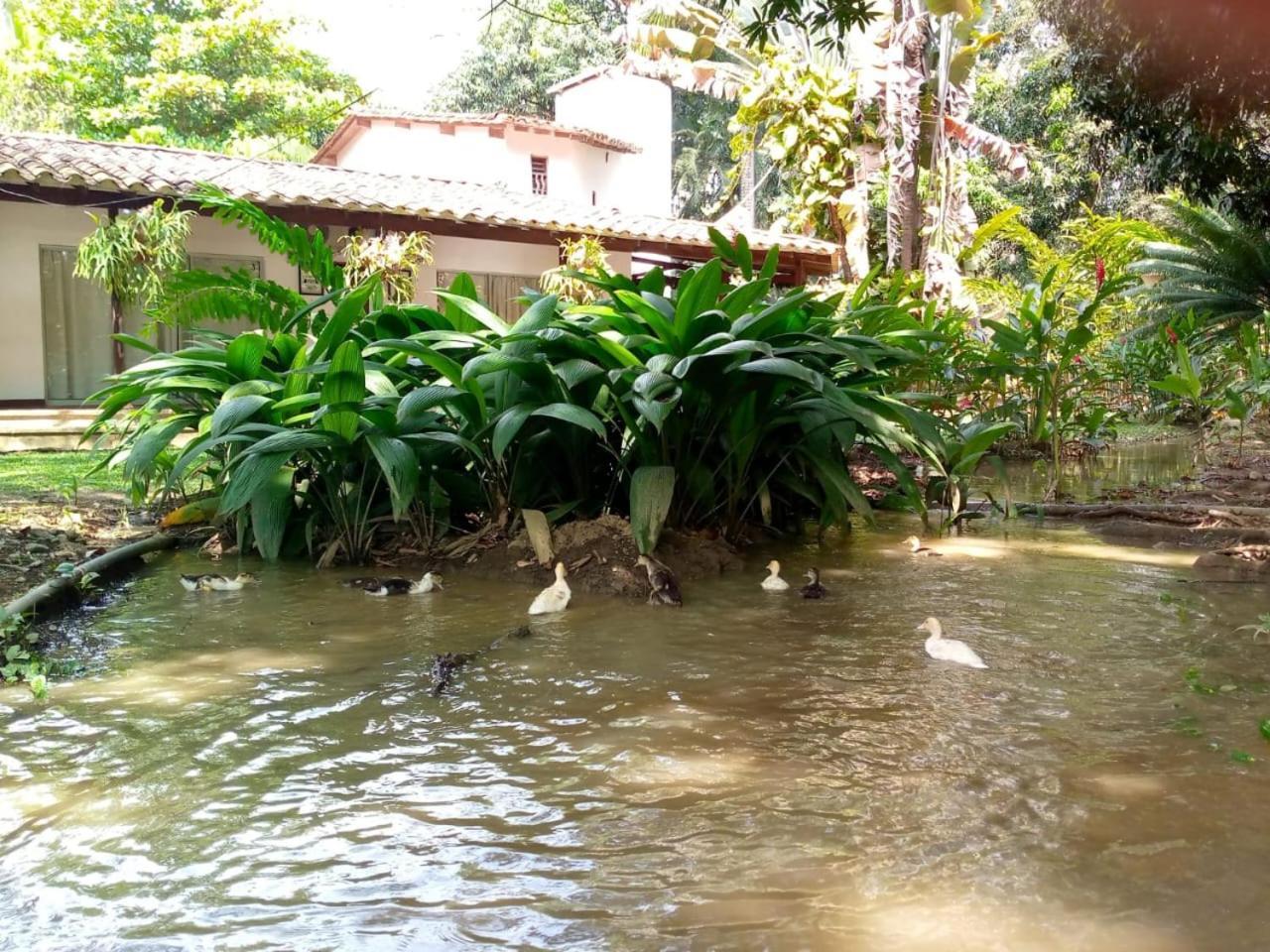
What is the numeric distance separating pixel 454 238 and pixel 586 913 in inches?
528

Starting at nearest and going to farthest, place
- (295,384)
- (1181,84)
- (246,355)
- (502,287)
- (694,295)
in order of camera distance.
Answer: (694,295)
(295,384)
(246,355)
(1181,84)
(502,287)

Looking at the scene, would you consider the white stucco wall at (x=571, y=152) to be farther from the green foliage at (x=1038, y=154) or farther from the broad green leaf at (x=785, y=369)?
the broad green leaf at (x=785, y=369)

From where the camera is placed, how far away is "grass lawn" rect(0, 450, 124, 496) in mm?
6242

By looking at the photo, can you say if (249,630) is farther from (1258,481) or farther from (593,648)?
(1258,481)

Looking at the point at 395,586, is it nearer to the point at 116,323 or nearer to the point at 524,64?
the point at 116,323

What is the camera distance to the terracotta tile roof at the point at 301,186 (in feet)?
33.3

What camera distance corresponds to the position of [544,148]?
21.9 meters

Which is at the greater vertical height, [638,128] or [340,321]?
[638,128]

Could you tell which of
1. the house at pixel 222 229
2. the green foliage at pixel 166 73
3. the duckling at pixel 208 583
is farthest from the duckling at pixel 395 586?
the green foliage at pixel 166 73

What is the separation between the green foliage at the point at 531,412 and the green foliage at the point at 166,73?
19949 millimetres

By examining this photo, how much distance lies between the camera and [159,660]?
9.94ft

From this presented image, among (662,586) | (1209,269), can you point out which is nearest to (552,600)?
(662,586)

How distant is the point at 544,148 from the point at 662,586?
64.8 feet

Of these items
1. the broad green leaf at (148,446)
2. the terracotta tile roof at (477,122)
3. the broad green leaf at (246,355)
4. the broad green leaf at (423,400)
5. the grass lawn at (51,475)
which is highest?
the terracotta tile roof at (477,122)
